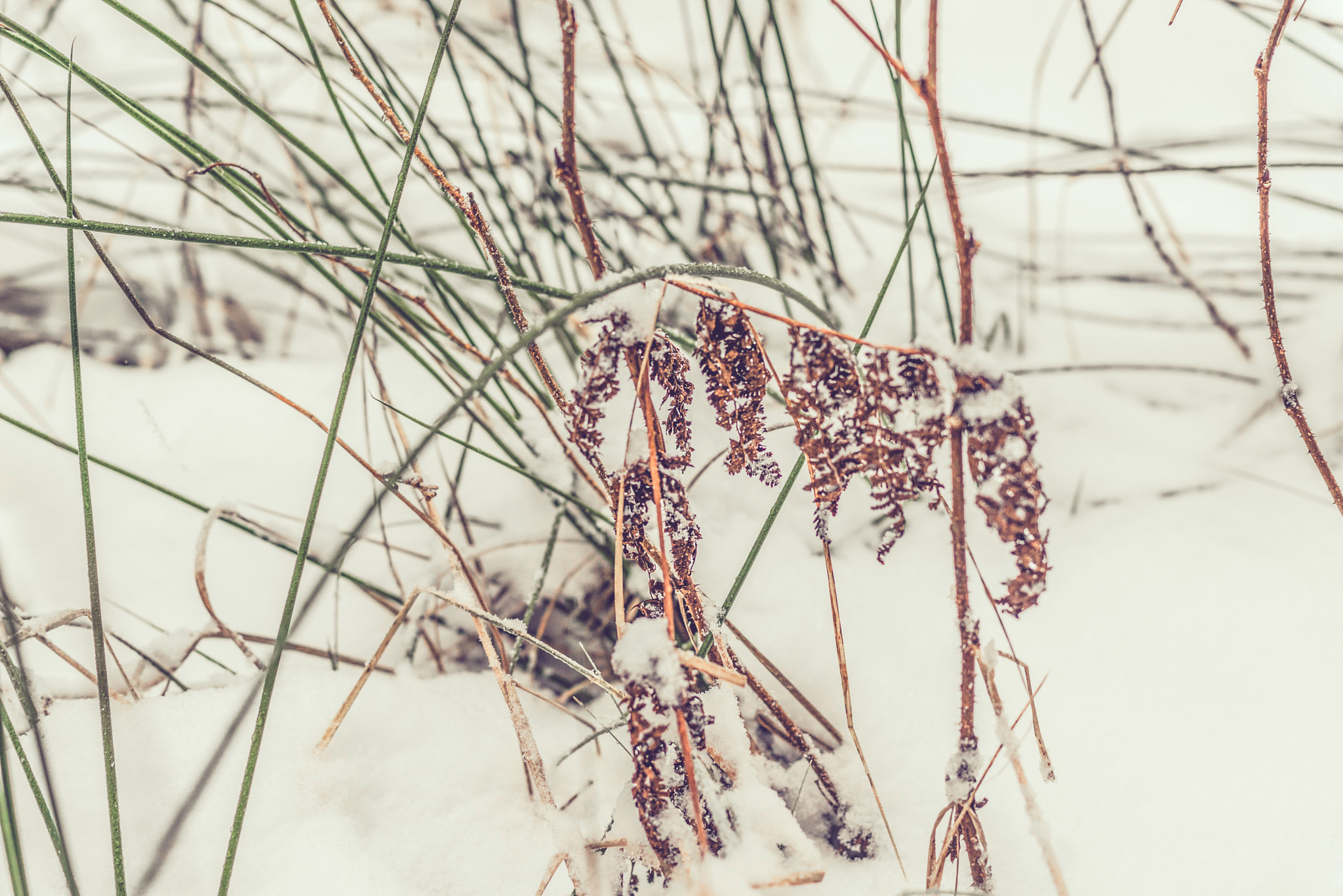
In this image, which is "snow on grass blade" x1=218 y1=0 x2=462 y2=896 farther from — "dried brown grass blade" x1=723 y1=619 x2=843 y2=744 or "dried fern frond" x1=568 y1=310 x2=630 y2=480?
"dried brown grass blade" x1=723 y1=619 x2=843 y2=744

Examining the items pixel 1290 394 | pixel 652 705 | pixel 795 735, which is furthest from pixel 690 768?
pixel 1290 394

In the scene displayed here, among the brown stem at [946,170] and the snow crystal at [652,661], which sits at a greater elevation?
the brown stem at [946,170]

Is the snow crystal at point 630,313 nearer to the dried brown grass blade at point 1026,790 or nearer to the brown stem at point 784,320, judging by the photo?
the brown stem at point 784,320

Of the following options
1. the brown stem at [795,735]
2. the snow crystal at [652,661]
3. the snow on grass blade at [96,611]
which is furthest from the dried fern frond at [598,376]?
the snow on grass blade at [96,611]

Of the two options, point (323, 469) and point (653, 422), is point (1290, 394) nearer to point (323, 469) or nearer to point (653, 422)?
point (653, 422)

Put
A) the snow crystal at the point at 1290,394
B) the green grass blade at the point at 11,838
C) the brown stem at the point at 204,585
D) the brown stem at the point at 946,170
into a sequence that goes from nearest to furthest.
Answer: the brown stem at the point at 946,170
the green grass blade at the point at 11,838
the snow crystal at the point at 1290,394
the brown stem at the point at 204,585

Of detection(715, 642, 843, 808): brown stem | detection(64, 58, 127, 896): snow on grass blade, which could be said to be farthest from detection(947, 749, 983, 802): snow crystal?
detection(64, 58, 127, 896): snow on grass blade

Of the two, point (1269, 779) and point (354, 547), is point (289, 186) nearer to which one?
point (354, 547)
